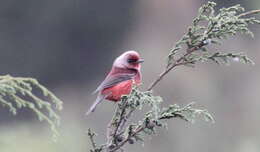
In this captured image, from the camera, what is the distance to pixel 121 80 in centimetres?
514

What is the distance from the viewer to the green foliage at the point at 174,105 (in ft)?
10.7

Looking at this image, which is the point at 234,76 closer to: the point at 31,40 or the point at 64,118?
the point at 64,118

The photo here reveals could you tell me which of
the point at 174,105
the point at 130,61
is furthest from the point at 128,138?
the point at 130,61

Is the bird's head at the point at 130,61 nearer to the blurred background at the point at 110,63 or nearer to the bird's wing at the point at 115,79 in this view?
the bird's wing at the point at 115,79

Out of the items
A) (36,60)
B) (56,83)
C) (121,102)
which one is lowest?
(121,102)

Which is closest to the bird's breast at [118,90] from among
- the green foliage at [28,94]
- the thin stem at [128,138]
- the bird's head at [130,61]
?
the bird's head at [130,61]

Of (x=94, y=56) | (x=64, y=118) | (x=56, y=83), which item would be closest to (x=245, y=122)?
(x=64, y=118)

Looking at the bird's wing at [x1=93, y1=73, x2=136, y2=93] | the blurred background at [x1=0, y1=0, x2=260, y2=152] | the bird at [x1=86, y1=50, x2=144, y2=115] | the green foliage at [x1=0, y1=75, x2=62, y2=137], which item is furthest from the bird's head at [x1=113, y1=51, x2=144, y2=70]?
the blurred background at [x1=0, y1=0, x2=260, y2=152]

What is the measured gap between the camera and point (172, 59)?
3516 millimetres

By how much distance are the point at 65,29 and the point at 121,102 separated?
2277 cm

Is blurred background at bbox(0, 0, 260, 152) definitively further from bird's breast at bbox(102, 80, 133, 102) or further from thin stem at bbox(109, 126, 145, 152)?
thin stem at bbox(109, 126, 145, 152)

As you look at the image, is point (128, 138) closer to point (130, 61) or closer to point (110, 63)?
point (130, 61)

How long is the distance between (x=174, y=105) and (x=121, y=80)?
1802mm

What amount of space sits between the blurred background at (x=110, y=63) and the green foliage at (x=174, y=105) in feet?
32.2
